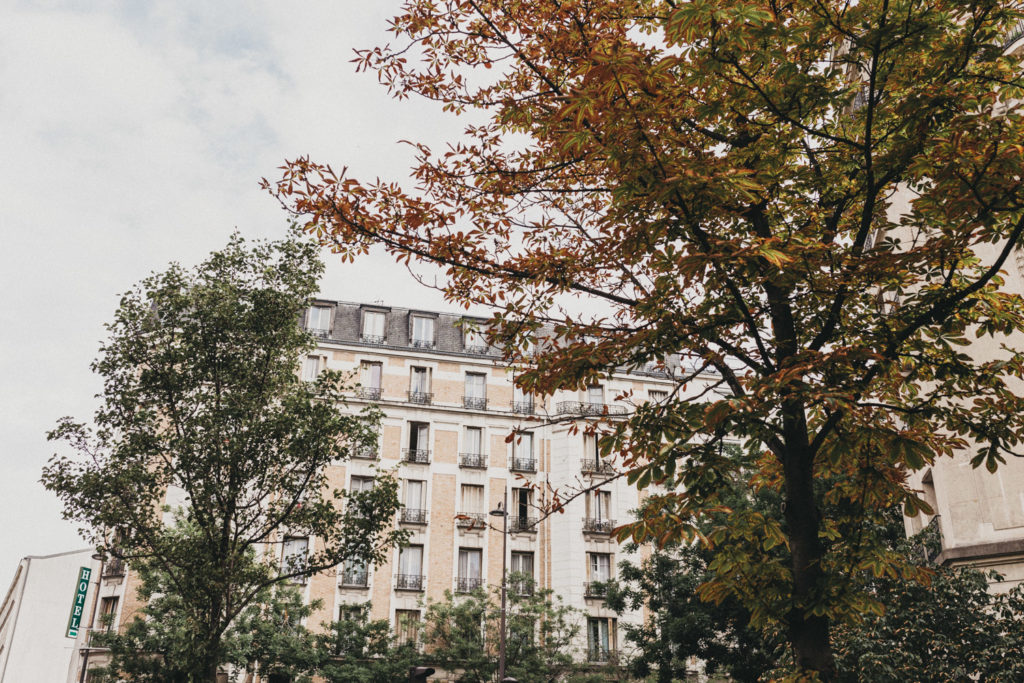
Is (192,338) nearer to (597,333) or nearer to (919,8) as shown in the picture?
(597,333)

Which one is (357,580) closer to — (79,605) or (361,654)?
(361,654)

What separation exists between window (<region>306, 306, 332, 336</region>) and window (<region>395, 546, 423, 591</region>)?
11620mm

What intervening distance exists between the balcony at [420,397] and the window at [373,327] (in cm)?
323

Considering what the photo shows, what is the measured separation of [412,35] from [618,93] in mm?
2669

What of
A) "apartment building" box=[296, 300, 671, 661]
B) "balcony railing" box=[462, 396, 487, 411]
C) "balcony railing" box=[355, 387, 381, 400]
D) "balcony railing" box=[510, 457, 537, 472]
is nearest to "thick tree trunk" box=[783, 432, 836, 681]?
"apartment building" box=[296, 300, 671, 661]

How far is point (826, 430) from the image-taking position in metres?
6.24

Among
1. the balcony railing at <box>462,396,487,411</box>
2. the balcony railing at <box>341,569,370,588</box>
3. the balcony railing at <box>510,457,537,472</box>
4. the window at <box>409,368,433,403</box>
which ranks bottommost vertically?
the balcony railing at <box>341,569,370,588</box>

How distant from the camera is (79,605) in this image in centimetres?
3519

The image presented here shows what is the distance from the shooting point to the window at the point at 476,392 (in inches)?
1574

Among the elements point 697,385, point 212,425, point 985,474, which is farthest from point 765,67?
point 697,385

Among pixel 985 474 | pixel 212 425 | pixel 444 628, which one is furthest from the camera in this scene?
pixel 444 628

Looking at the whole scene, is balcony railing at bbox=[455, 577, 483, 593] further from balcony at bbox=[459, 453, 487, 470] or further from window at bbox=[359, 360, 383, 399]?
window at bbox=[359, 360, 383, 399]

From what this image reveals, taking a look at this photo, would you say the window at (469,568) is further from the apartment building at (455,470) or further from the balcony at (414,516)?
the balcony at (414,516)

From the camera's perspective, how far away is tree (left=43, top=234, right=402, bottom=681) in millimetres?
17719
